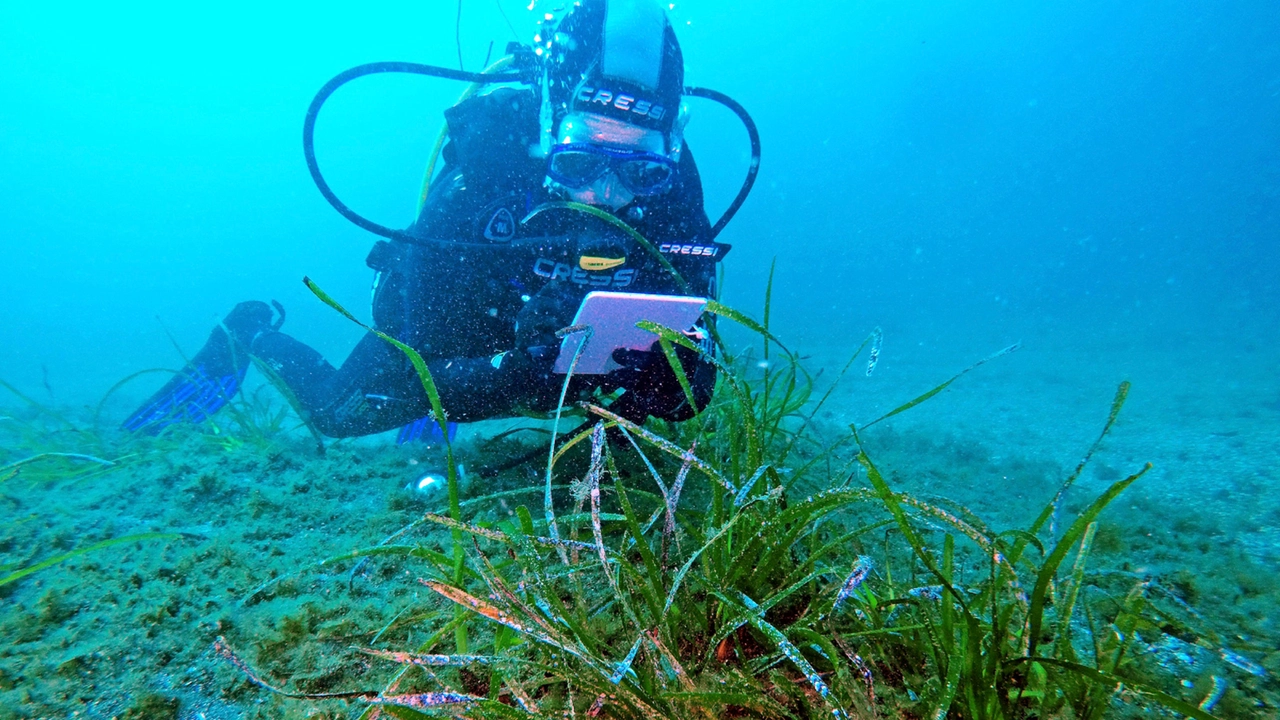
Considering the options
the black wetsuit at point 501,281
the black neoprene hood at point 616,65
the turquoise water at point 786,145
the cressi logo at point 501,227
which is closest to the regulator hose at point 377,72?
the black wetsuit at point 501,281

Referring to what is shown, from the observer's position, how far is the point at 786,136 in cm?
8256

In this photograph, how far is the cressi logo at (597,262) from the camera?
278 centimetres

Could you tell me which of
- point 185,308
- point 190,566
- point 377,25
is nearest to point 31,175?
point 377,25

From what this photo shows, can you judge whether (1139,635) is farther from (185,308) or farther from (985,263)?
(985,263)

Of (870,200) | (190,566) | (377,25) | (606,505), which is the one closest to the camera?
(190,566)

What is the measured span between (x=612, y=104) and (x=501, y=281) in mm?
1402

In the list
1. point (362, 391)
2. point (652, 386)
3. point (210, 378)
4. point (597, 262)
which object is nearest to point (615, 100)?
point (597, 262)

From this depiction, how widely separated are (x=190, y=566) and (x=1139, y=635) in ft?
9.63

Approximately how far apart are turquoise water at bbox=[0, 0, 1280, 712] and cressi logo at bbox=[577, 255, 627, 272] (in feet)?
121

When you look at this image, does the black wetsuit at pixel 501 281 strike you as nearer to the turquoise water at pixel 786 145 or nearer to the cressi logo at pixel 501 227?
the cressi logo at pixel 501 227

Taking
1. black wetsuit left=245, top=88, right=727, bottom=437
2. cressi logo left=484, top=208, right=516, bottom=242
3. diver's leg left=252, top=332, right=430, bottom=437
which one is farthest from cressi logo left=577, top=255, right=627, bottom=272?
diver's leg left=252, top=332, right=430, bottom=437

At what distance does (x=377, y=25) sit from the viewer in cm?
6800

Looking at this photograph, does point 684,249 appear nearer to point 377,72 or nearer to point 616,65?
point 616,65

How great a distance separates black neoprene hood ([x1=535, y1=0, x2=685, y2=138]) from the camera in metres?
3.31
